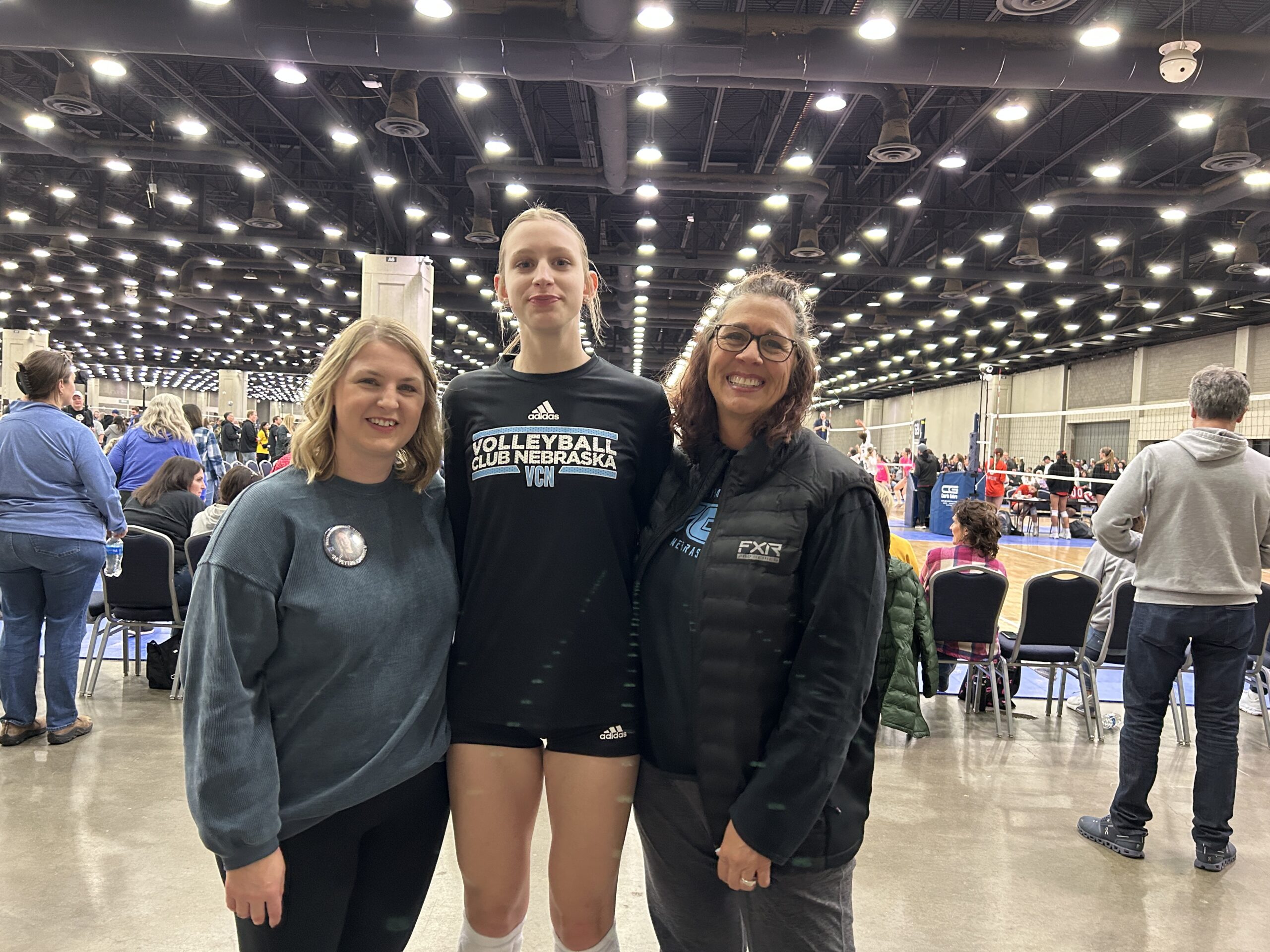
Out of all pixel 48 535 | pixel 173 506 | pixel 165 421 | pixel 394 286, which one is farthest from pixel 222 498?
pixel 394 286

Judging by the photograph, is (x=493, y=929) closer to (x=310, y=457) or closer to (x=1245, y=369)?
(x=310, y=457)

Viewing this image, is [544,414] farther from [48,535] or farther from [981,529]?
[981,529]

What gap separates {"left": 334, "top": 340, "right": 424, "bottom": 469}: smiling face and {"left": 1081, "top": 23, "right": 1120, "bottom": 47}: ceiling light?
650cm

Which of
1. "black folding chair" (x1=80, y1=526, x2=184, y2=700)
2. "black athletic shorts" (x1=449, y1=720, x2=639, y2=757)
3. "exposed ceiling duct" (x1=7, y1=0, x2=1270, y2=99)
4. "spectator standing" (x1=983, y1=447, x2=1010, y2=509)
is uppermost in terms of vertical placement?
"exposed ceiling duct" (x1=7, y1=0, x2=1270, y2=99)

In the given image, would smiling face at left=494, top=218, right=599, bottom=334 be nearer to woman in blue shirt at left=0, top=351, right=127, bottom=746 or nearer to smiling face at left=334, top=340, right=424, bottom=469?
smiling face at left=334, top=340, right=424, bottom=469

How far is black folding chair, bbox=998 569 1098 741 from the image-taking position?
4.41 metres

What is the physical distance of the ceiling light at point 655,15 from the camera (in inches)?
214


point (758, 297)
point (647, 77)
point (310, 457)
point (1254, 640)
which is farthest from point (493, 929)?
point (647, 77)

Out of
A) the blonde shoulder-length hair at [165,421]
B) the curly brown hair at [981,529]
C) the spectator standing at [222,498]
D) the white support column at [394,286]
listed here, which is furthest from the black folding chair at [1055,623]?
the white support column at [394,286]

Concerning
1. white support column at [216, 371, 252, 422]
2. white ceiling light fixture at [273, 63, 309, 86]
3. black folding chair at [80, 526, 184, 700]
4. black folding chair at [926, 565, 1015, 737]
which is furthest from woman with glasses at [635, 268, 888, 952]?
white support column at [216, 371, 252, 422]

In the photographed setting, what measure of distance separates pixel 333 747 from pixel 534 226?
3.55 ft

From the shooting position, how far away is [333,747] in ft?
4.47

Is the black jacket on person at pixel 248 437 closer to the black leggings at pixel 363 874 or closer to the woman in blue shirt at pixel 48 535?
the woman in blue shirt at pixel 48 535

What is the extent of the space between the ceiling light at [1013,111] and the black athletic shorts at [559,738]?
8.14 m
